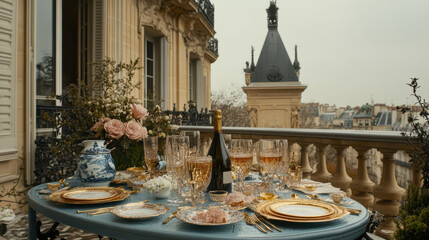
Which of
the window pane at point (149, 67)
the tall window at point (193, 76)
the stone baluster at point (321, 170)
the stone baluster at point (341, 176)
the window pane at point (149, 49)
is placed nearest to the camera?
the stone baluster at point (341, 176)

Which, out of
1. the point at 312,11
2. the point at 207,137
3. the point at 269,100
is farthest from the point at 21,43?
the point at 312,11

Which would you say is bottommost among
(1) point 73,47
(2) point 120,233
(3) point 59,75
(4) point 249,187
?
(2) point 120,233

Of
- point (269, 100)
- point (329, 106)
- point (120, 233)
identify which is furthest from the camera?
point (329, 106)

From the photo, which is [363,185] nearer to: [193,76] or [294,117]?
[193,76]

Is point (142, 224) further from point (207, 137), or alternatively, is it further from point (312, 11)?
point (312, 11)

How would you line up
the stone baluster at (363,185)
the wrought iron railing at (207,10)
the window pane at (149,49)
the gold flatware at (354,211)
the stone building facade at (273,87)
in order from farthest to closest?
the stone building facade at (273,87) → the wrought iron railing at (207,10) → the window pane at (149,49) → the stone baluster at (363,185) → the gold flatware at (354,211)

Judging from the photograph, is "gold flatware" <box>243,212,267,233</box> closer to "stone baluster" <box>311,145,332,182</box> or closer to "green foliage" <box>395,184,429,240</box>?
"green foliage" <box>395,184,429,240</box>

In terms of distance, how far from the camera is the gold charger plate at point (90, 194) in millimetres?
1658

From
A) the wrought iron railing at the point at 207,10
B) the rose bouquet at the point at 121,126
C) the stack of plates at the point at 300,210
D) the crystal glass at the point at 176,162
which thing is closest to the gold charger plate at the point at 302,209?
the stack of plates at the point at 300,210

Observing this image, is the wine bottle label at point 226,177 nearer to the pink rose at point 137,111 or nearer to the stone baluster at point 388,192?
the pink rose at point 137,111

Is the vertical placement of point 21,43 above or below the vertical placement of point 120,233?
above

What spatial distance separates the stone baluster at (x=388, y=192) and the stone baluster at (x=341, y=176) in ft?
1.03

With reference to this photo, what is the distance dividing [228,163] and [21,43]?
3748mm

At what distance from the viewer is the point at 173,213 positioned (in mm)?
1474
